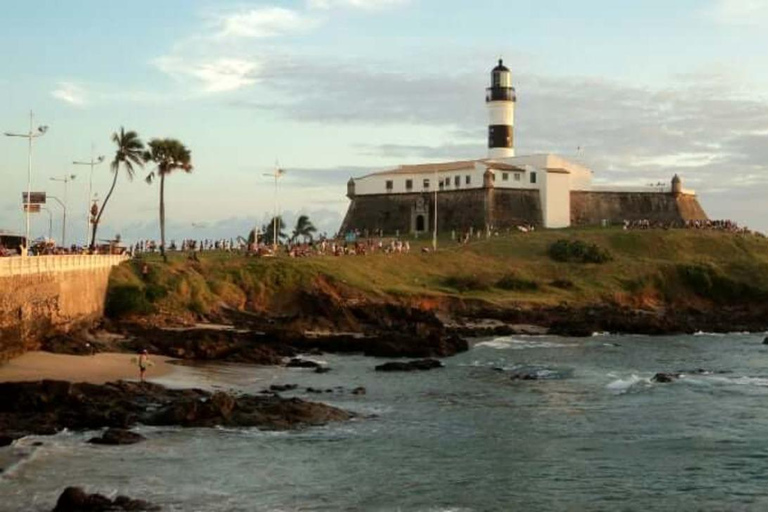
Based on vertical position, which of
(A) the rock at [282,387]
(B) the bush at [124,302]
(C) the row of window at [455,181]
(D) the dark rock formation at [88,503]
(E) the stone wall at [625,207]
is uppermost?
(C) the row of window at [455,181]

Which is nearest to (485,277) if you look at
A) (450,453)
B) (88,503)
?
(450,453)

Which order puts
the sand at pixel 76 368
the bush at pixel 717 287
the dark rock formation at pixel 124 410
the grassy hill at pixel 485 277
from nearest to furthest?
the dark rock formation at pixel 124 410 → the sand at pixel 76 368 → the grassy hill at pixel 485 277 → the bush at pixel 717 287

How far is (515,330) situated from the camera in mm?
65312

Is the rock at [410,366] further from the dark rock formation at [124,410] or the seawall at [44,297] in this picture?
the seawall at [44,297]

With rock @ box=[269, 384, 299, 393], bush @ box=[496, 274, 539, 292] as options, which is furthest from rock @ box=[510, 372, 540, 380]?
bush @ box=[496, 274, 539, 292]

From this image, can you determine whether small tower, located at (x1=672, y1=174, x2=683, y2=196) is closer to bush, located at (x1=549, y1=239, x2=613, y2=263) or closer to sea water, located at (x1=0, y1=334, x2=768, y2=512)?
→ bush, located at (x1=549, y1=239, x2=613, y2=263)

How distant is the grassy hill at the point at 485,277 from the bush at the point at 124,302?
6cm

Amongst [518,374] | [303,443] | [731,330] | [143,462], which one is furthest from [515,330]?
[143,462]

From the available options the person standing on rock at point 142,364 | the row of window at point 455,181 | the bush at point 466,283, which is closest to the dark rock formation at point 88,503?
the person standing on rock at point 142,364

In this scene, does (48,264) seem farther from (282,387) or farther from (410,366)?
(410,366)

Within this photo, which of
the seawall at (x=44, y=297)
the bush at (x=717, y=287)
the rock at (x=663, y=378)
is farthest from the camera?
the bush at (x=717, y=287)

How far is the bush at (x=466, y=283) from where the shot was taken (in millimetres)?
75688

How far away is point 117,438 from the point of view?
2506 centimetres

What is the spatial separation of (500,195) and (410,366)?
5932cm
